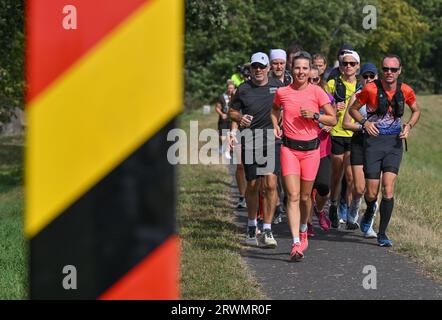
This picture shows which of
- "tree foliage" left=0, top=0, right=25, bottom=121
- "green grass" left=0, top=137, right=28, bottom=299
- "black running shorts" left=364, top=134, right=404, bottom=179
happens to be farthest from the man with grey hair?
"tree foliage" left=0, top=0, right=25, bottom=121

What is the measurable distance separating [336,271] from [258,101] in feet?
7.60

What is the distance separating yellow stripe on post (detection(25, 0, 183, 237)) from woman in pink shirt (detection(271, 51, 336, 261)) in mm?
7321

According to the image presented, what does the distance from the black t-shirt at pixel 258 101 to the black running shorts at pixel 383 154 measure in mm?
1080

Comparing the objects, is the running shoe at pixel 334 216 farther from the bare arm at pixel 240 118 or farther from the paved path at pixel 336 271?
the bare arm at pixel 240 118

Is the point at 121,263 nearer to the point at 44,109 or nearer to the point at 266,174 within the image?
the point at 44,109

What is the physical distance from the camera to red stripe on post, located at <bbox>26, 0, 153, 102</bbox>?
5.23 ft

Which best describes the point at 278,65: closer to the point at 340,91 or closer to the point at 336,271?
the point at 340,91

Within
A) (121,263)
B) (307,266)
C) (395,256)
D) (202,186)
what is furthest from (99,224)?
(202,186)

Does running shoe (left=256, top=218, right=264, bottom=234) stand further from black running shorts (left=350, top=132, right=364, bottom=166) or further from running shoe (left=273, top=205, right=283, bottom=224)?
black running shorts (left=350, top=132, right=364, bottom=166)

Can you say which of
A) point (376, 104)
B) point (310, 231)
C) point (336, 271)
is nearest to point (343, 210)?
point (310, 231)

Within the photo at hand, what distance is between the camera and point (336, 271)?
8391 mm
